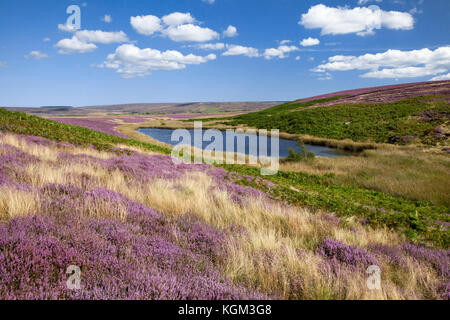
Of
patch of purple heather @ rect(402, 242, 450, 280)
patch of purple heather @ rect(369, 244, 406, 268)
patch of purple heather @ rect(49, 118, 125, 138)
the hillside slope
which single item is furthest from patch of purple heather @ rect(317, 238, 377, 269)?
patch of purple heather @ rect(49, 118, 125, 138)

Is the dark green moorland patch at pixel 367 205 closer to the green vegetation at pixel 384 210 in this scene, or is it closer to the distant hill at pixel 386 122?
the green vegetation at pixel 384 210

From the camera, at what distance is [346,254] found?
3.85 m

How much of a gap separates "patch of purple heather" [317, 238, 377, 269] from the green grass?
3540cm

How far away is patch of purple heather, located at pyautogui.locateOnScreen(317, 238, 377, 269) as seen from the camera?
3707mm

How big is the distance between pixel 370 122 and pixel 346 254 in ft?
157

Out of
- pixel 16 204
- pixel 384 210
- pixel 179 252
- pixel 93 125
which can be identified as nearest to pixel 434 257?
pixel 179 252

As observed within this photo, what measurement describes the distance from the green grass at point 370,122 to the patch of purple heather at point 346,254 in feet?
116

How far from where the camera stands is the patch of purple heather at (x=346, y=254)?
3.71 meters

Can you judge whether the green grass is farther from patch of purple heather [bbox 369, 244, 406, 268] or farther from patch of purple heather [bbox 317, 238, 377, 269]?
patch of purple heather [bbox 317, 238, 377, 269]

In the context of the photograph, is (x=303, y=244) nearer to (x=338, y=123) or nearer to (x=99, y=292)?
(x=99, y=292)

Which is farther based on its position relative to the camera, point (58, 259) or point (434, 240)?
point (434, 240)
